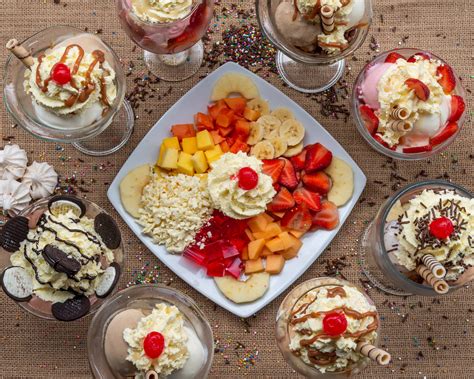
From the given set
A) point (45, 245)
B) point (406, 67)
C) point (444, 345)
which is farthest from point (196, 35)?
point (444, 345)

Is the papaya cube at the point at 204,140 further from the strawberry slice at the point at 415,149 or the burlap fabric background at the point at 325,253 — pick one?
the strawberry slice at the point at 415,149

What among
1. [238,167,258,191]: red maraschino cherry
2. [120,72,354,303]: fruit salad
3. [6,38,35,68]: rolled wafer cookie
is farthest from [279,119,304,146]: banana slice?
[6,38,35,68]: rolled wafer cookie

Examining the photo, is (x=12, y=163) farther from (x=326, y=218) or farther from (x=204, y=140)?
(x=326, y=218)

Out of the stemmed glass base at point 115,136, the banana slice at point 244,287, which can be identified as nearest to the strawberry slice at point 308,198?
the banana slice at point 244,287

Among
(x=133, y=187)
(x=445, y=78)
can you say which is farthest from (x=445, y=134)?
(x=133, y=187)

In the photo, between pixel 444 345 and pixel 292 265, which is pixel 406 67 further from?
pixel 444 345

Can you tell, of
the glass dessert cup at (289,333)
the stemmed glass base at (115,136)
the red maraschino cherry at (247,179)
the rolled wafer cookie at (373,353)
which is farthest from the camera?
the stemmed glass base at (115,136)
